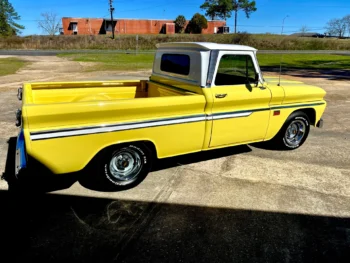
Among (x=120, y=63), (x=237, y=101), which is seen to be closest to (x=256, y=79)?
(x=237, y=101)

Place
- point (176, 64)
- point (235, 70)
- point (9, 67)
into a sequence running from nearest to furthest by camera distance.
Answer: point (235, 70) < point (176, 64) < point (9, 67)

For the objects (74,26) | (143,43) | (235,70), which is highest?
(74,26)

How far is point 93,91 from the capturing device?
496cm

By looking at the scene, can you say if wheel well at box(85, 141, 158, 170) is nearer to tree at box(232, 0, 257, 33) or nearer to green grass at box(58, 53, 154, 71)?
green grass at box(58, 53, 154, 71)

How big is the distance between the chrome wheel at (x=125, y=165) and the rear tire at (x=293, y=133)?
2748mm

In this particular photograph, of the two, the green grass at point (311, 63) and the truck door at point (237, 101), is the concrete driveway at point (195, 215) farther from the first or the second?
the green grass at point (311, 63)

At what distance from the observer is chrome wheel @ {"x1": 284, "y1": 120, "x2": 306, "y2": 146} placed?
5064 millimetres

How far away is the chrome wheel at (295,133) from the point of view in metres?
5.06

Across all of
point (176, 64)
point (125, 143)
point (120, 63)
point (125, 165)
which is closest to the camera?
point (125, 143)

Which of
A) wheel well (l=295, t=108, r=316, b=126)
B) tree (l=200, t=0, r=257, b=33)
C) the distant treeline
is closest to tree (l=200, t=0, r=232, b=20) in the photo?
tree (l=200, t=0, r=257, b=33)

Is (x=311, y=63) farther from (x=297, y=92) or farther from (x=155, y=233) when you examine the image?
(x=155, y=233)

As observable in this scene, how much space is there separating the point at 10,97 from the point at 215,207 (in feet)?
28.6

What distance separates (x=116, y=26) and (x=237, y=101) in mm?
68480

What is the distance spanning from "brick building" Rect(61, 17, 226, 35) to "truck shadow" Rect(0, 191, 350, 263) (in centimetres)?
6755
